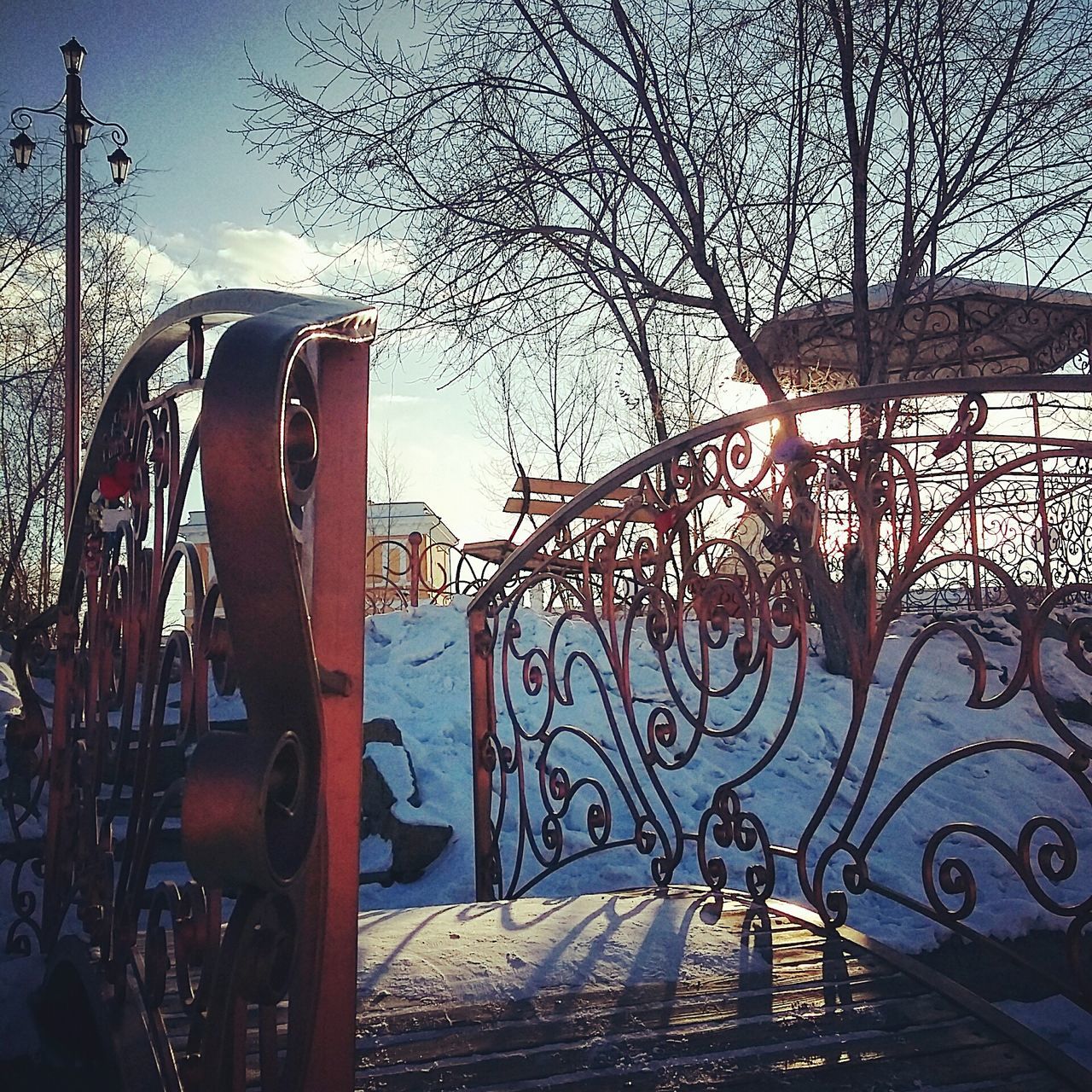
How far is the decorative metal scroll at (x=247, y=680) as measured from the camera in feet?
2.85

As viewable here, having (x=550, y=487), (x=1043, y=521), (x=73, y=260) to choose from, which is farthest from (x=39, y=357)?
(x=1043, y=521)

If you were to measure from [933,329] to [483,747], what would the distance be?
264 inches

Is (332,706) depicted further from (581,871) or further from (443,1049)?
(581,871)

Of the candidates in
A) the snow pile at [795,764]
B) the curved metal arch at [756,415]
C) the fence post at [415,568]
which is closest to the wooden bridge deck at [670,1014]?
the snow pile at [795,764]

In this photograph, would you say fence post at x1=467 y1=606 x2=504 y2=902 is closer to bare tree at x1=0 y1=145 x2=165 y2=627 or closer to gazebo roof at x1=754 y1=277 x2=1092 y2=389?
gazebo roof at x1=754 y1=277 x2=1092 y2=389

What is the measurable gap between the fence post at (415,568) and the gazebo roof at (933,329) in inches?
143

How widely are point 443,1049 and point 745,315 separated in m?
7.22

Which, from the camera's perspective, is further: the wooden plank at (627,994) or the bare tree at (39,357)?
the bare tree at (39,357)

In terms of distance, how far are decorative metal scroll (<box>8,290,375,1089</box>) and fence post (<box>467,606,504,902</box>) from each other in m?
1.68

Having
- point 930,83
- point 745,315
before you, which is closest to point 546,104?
point 745,315

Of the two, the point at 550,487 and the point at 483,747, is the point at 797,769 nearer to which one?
the point at 483,747

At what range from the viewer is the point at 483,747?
11.6ft

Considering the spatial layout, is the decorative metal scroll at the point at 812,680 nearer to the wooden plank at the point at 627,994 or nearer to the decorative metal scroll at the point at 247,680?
the wooden plank at the point at 627,994

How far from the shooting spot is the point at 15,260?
10.8m
